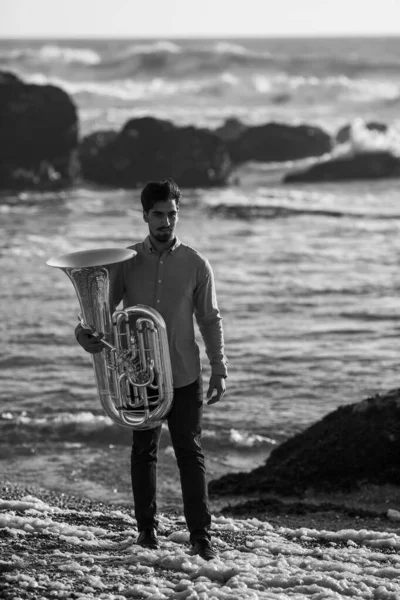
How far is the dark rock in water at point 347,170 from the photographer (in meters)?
32.7

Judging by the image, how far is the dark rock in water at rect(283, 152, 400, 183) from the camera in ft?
107

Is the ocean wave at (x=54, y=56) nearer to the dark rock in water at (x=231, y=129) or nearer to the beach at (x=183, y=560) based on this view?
the dark rock in water at (x=231, y=129)

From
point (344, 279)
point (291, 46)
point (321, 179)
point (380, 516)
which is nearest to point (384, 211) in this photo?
point (321, 179)

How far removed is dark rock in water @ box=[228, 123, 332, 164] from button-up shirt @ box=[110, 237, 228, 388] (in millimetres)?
31305

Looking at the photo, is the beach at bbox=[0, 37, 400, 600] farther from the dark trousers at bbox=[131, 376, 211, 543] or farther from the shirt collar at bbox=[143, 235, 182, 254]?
the shirt collar at bbox=[143, 235, 182, 254]

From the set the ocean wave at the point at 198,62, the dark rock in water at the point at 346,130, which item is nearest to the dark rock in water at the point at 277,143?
the dark rock in water at the point at 346,130

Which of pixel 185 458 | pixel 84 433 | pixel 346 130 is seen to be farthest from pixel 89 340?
pixel 346 130

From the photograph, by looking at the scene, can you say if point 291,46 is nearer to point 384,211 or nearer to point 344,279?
point 384,211

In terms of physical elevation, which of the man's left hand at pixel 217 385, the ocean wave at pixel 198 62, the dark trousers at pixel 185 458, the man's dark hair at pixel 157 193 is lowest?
the dark trousers at pixel 185 458

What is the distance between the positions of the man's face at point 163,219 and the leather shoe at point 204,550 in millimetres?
1512

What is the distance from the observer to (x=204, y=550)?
225 inches

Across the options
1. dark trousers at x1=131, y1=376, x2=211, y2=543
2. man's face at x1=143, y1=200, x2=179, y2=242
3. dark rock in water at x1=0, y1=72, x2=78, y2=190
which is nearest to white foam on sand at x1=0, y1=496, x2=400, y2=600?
dark trousers at x1=131, y1=376, x2=211, y2=543

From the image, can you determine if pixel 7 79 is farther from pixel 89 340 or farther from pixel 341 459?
pixel 89 340

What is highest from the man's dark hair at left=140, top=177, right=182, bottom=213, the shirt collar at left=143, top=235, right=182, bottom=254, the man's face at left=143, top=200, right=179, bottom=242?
the man's dark hair at left=140, top=177, right=182, bottom=213
